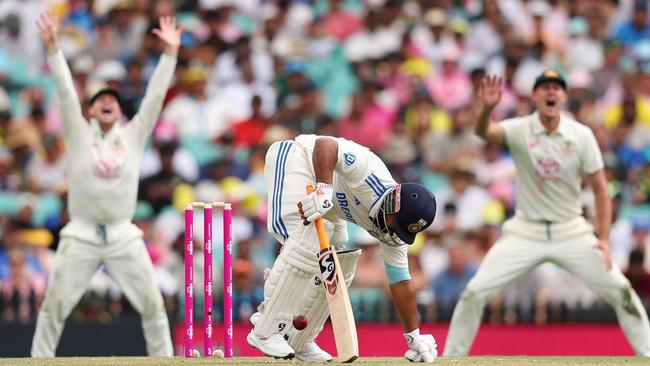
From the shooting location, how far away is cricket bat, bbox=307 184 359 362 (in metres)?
7.51

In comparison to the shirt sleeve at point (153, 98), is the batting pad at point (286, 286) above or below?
below

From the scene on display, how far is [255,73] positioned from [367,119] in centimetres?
138

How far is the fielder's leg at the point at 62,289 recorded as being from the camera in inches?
399

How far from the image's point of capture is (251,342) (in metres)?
7.80

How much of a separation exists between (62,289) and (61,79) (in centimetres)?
135

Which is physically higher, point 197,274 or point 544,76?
point 544,76

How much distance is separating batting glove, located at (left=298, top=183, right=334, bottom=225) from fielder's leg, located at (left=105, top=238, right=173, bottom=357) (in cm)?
288

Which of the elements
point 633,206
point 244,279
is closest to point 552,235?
point 244,279

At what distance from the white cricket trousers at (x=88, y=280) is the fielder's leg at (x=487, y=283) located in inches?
72.7

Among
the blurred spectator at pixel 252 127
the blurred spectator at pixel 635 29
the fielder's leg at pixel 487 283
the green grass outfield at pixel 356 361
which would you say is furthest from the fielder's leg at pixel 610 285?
the blurred spectator at pixel 635 29

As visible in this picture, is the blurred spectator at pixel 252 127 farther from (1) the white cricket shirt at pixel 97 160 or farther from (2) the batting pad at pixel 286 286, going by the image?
(2) the batting pad at pixel 286 286

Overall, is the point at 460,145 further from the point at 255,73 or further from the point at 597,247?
the point at 597,247

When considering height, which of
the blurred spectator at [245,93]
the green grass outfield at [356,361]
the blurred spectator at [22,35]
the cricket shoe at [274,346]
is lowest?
the green grass outfield at [356,361]

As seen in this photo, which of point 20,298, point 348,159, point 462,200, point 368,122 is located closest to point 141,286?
point 20,298
